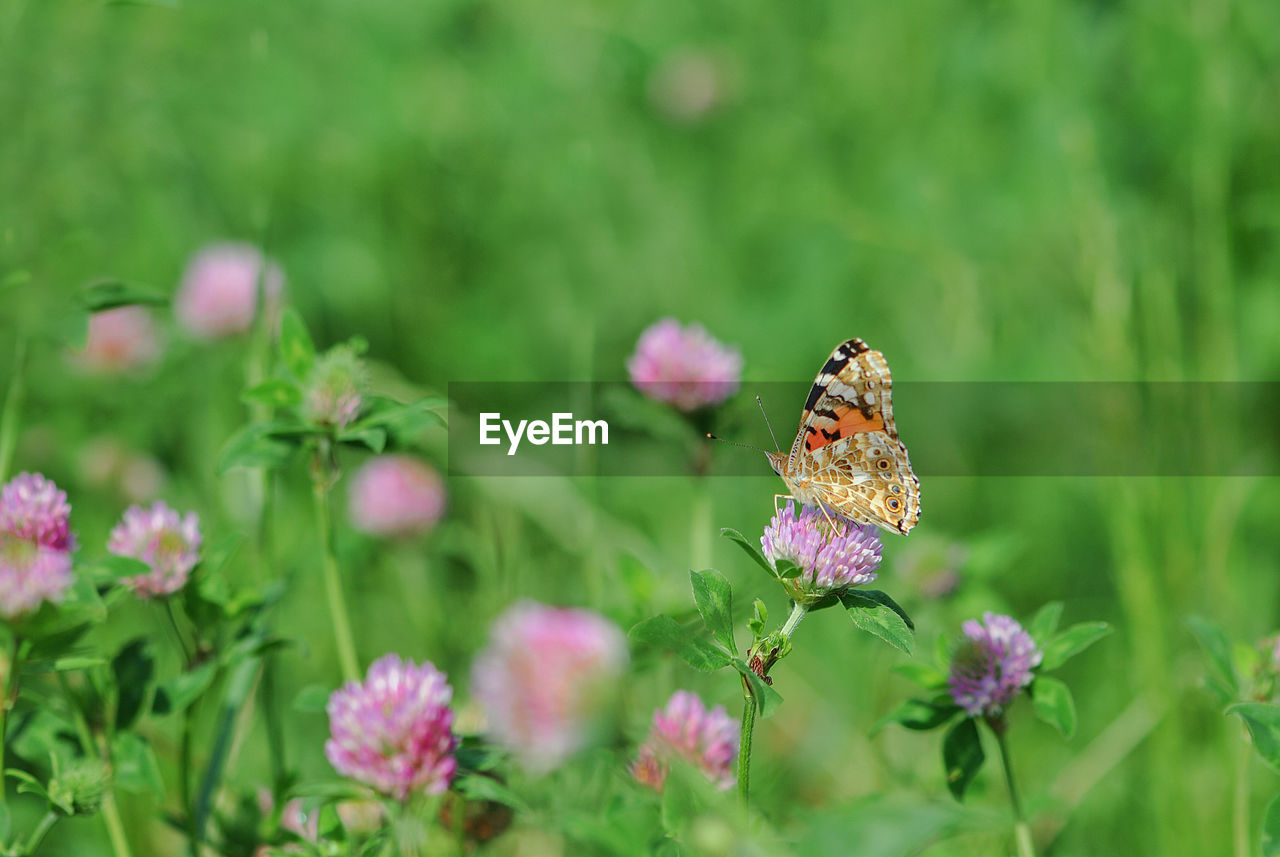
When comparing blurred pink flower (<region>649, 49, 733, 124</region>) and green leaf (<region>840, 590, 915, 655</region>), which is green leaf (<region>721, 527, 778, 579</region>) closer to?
green leaf (<region>840, 590, 915, 655</region>)

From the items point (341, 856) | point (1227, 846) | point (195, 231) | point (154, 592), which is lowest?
point (1227, 846)

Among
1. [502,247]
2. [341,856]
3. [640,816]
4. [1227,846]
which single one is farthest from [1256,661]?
[502,247]

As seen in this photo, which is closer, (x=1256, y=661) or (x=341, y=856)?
(x=341, y=856)

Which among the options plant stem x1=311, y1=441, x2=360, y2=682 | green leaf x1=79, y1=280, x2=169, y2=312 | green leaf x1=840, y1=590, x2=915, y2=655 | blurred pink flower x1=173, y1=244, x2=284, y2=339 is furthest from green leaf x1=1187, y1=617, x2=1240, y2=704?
blurred pink flower x1=173, y1=244, x2=284, y2=339

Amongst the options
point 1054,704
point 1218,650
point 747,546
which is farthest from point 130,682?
point 1218,650

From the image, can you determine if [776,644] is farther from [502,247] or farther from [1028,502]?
[502,247]

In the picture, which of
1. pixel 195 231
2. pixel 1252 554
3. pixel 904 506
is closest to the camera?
pixel 904 506

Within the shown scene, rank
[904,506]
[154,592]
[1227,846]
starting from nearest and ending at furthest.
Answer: [154,592] < [904,506] < [1227,846]
